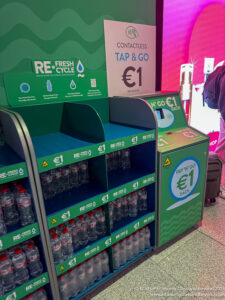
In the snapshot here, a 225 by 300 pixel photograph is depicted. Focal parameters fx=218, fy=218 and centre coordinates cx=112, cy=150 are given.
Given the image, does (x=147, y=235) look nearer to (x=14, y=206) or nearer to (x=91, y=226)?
(x=91, y=226)

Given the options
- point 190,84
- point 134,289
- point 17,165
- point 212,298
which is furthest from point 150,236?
point 190,84

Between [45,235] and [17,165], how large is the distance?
0.52m

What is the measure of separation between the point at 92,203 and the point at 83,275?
0.66 metres

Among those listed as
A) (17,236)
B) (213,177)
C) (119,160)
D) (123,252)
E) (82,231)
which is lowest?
(123,252)

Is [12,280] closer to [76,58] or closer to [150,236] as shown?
[150,236]

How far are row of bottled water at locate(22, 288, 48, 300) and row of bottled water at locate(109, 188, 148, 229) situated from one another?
706 mm

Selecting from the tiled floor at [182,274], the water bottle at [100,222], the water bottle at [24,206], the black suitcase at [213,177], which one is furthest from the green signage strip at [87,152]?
the black suitcase at [213,177]

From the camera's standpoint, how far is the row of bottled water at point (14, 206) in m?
1.33

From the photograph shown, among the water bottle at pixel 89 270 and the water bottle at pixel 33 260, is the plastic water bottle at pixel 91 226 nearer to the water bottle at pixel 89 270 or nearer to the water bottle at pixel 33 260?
the water bottle at pixel 89 270

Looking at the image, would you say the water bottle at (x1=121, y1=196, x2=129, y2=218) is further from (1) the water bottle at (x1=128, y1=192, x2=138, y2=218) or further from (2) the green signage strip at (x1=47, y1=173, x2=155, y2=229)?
(2) the green signage strip at (x1=47, y1=173, x2=155, y2=229)

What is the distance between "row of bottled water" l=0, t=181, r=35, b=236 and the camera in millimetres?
1328

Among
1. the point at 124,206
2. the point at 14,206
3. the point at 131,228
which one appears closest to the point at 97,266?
the point at 131,228

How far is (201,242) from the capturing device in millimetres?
2363

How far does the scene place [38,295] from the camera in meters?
1.59
